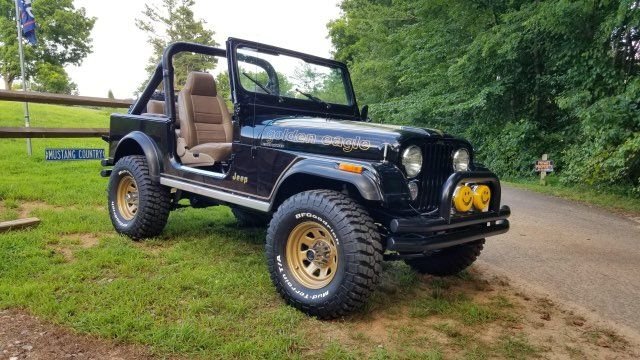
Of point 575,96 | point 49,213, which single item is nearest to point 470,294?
point 49,213

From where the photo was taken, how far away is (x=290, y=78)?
4.41 m

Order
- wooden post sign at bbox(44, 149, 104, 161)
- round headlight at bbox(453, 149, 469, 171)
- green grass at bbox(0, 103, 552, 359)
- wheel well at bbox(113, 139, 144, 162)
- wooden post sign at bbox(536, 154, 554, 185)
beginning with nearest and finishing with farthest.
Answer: green grass at bbox(0, 103, 552, 359) → round headlight at bbox(453, 149, 469, 171) → wheel well at bbox(113, 139, 144, 162) → wooden post sign at bbox(44, 149, 104, 161) → wooden post sign at bbox(536, 154, 554, 185)

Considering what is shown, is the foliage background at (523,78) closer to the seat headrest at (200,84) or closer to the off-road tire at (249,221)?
the off-road tire at (249,221)

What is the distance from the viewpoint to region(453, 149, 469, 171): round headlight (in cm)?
339

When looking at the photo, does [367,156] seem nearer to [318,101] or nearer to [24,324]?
[318,101]

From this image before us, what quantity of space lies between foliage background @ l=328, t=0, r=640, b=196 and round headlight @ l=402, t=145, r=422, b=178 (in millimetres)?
6473

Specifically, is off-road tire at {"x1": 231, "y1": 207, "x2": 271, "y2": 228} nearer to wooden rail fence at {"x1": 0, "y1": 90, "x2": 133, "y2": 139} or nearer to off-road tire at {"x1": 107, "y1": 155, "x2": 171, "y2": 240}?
off-road tire at {"x1": 107, "y1": 155, "x2": 171, "y2": 240}

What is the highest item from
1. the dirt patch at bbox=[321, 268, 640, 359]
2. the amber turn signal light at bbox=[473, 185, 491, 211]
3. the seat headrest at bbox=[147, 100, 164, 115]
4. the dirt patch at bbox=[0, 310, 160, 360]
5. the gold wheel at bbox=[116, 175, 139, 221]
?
the seat headrest at bbox=[147, 100, 164, 115]

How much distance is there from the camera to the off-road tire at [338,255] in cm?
280

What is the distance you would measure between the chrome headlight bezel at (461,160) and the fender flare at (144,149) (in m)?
2.74

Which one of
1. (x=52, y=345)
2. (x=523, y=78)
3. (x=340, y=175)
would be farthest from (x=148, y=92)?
(x=523, y=78)

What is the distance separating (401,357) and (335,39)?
1172 inches

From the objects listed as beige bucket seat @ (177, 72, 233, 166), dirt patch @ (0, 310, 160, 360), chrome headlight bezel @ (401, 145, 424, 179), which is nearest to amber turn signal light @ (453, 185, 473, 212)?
chrome headlight bezel @ (401, 145, 424, 179)

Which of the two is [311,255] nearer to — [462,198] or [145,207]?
[462,198]
